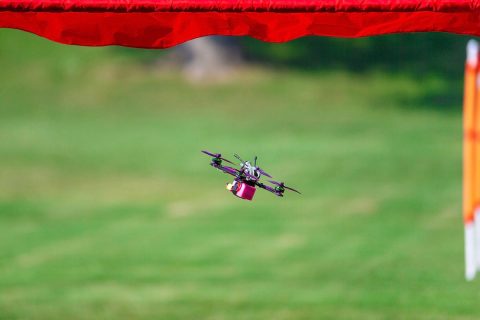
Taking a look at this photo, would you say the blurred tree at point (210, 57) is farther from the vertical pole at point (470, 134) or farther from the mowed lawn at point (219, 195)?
the vertical pole at point (470, 134)

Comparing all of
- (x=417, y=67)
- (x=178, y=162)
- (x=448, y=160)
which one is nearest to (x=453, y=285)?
(x=448, y=160)

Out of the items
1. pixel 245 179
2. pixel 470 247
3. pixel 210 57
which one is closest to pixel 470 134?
pixel 470 247

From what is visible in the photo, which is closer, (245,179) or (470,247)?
(245,179)

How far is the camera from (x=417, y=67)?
37625mm

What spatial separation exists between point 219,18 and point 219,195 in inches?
772

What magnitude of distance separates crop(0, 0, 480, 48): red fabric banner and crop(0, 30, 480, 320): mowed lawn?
696 centimetres

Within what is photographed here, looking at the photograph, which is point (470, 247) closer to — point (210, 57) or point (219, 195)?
point (219, 195)

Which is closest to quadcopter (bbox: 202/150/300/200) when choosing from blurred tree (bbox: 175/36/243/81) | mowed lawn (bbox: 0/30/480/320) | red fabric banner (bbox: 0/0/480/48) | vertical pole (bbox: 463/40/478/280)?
red fabric banner (bbox: 0/0/480/48)

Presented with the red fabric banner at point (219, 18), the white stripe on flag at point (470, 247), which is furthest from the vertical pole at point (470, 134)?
the red fabric banner at point (219, 18)

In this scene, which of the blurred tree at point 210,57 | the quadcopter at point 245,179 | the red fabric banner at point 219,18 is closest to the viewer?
the quadcopter at point 245,179

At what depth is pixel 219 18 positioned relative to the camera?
25.5 ft

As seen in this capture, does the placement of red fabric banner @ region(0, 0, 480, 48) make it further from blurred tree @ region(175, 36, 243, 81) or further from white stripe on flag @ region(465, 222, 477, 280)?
blurred tree @ region(175, 36, 243, 81)

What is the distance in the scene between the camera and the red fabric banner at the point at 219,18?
7.52 meters

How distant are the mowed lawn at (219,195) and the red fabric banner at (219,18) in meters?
6.96
